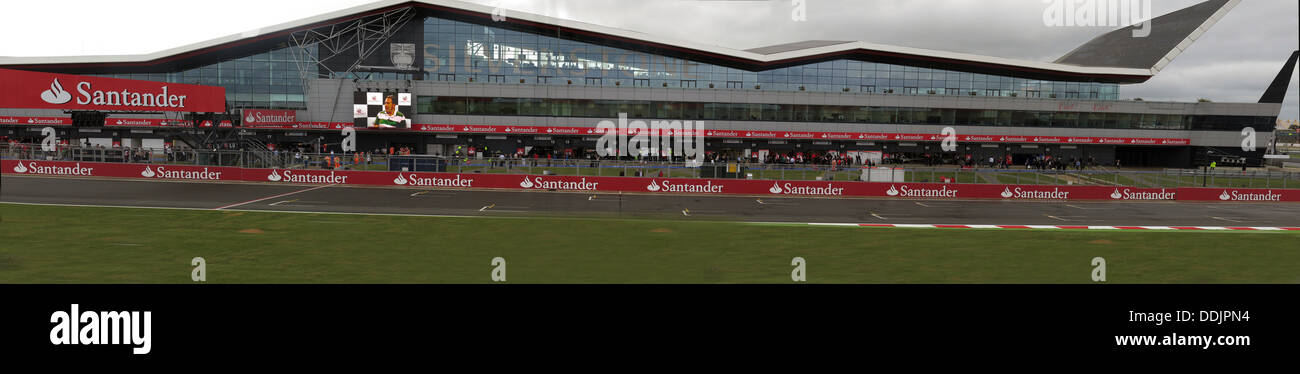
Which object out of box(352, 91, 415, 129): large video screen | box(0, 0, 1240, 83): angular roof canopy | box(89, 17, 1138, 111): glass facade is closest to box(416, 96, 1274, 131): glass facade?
box(89, 17, 1138, 111): glass facade

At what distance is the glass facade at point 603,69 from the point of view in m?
69.4

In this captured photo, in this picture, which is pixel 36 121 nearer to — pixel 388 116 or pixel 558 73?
pixel 388 116

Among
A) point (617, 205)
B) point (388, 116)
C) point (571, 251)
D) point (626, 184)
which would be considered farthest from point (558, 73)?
point (571, 251)

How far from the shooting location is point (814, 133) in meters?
69.0

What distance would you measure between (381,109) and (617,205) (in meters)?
41.2

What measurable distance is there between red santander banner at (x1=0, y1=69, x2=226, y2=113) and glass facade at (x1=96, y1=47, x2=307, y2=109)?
32.8 meters

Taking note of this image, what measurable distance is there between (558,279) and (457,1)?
6002cm

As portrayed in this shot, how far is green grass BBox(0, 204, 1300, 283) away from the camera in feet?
45.6

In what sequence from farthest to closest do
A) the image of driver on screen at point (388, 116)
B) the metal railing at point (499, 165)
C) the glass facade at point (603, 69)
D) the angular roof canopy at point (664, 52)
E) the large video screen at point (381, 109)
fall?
the glass facade at point (603, 69)
the angular roof canopy at point (664, 52)
the image of driver on screen at point (388, 116)
the large video screen at point (381, 109)
the metal railing at point (499, 165)

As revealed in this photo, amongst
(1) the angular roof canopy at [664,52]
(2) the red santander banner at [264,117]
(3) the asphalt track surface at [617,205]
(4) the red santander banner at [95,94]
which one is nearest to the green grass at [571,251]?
(3) the asphalt track surface at [617,205]

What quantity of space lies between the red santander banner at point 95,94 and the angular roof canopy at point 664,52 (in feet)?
97.2

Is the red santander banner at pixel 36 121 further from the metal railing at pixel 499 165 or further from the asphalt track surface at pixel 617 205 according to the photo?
the asphalt track surface at pixel 617 205

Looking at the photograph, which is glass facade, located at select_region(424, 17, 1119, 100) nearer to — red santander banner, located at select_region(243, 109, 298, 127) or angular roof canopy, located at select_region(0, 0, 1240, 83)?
angular roof canopy, located at select_region(0, 0, 1240, 83)

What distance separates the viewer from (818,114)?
69312 millimetres
